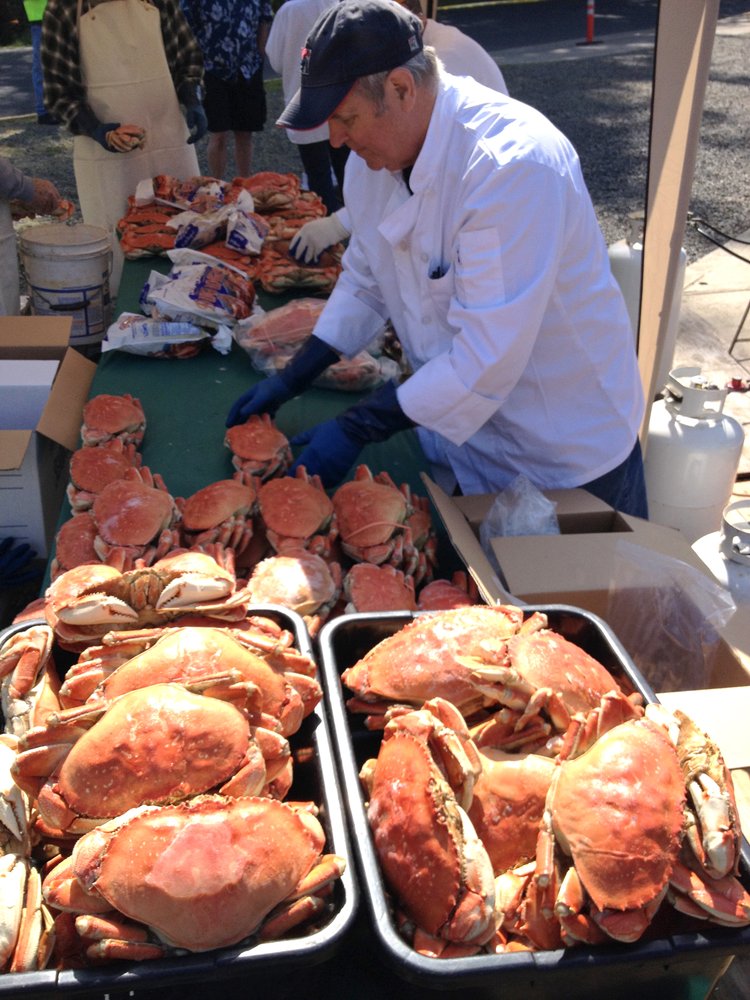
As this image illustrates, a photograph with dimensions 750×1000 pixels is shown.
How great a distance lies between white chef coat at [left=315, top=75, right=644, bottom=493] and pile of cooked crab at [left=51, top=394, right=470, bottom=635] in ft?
1.00

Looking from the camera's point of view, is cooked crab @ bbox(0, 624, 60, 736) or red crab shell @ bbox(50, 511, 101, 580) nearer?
cooked crab @ bbox(0, 624, 60, 736)

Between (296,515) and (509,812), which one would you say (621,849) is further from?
(296,515)

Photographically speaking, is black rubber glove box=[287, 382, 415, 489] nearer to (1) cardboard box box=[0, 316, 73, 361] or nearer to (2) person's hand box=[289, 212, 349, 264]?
(1) cardboard box box=[0, 316, 73, 361]

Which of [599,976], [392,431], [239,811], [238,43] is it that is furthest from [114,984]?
[238,43]

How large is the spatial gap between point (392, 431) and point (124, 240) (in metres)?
2.64

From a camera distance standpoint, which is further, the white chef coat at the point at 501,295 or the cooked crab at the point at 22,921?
the white chef coat at the point at 501,295

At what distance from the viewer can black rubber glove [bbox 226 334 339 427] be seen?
297cm

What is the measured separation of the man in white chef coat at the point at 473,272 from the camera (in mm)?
2137

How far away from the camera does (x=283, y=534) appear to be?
233 cm

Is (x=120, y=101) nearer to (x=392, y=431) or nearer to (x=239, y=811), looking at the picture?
(x=392, y=431)

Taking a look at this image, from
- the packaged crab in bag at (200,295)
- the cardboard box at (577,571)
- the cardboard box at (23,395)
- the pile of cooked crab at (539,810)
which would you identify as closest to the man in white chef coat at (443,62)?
the packaged crab in bag at (200,295)

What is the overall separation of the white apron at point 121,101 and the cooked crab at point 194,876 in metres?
4.43

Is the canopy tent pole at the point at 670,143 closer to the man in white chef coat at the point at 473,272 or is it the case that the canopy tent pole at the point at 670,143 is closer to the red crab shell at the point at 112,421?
the man in white chef coat at the point at 473,272

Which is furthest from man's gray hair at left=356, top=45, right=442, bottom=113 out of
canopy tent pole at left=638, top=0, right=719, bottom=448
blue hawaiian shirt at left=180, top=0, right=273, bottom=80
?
blue hawaiian shirt at left=180, top=0, right=273, bottom=80
